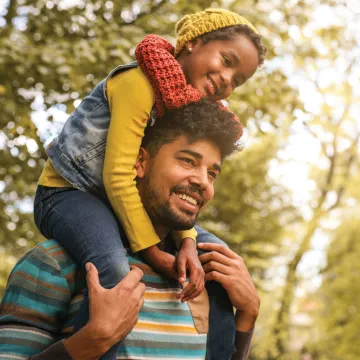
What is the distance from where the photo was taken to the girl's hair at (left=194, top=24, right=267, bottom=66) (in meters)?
2.23

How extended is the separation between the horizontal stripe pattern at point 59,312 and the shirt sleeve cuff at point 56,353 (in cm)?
9

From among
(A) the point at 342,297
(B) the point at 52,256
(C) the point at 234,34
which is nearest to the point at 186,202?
(B) the point at 52,256

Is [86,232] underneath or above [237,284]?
above

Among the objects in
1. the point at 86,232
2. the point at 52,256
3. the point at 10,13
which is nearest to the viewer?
the point at 86,232

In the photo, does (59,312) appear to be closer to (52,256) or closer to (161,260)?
(52,256)

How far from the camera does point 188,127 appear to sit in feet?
7.27

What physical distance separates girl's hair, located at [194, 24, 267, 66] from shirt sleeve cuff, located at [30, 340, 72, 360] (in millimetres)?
1173

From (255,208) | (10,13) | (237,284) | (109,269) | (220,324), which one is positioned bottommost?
(255,208)

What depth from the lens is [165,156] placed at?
2.19 metres

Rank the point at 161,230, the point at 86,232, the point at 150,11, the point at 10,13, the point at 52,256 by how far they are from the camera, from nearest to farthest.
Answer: the point at 86,232
the point at 52,256
the point at 161,230
the point at 10,13
the point at 150,11

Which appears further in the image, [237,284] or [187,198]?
[237,284]

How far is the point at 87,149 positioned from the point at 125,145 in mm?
191

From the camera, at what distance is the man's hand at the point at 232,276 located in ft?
7.61

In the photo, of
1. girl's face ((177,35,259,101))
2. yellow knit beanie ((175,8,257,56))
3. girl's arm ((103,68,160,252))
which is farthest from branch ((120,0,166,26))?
girl's arm ((103,68,160,252))
